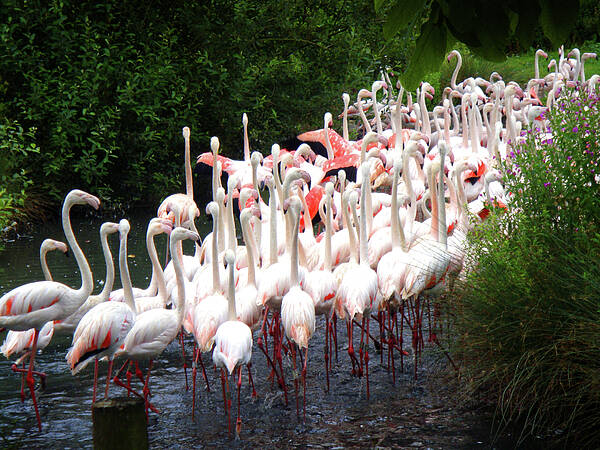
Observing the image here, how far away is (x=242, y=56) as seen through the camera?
507 inches

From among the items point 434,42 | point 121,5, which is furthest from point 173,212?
point 121,5

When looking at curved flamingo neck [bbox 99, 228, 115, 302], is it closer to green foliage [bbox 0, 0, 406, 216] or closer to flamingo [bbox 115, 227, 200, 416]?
flamingo [bbox 115, 227, 200, 416]

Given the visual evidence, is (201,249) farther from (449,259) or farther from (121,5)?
(121,5)

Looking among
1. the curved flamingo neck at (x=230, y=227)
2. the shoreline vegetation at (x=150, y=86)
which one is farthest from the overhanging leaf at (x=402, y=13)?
the shoreline vegetation at (x=150, y=86)

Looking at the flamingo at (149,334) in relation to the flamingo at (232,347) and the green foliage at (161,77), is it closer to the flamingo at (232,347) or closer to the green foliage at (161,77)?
the flamingo at (232,347)

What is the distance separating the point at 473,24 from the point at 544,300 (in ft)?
8.21

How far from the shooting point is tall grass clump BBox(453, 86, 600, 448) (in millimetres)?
3832

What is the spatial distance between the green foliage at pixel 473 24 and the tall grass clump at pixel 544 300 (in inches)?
78.5

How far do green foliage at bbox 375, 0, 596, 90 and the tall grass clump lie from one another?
1994 mm

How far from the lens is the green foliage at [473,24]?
1888 mm

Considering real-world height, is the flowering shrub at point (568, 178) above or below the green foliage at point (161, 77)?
below

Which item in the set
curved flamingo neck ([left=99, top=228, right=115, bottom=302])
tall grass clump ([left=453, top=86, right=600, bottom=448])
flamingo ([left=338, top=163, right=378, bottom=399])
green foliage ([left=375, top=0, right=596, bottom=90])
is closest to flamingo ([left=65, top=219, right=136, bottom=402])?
curved flamingo neck ([left=99, top=228, right=115, bottom=302])

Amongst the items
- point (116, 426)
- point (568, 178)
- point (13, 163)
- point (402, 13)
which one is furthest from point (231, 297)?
point (13, 163)

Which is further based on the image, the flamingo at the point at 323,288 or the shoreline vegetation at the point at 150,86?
the shoreline vegetation at the point at 150,86
